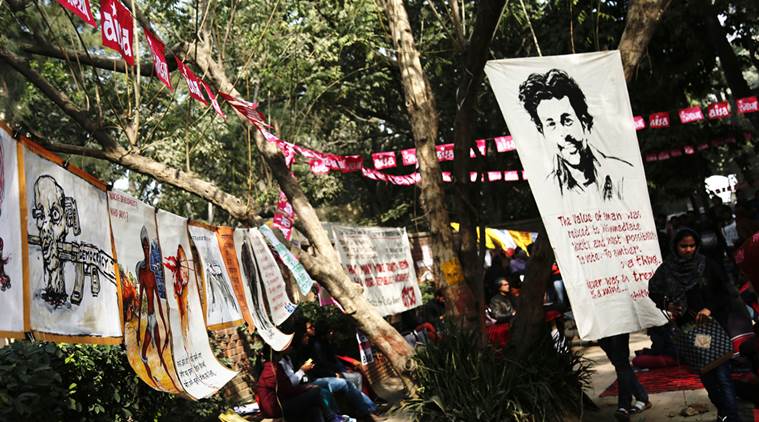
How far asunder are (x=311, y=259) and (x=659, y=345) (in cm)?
490

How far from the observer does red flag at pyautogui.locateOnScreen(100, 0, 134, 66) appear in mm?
5859

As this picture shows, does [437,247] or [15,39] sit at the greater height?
[15,39]

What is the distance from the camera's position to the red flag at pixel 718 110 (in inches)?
681

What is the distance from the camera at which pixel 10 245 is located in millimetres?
4121

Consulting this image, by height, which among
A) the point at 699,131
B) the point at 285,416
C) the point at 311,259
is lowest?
the point at 285,416

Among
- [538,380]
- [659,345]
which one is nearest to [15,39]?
[538,380]

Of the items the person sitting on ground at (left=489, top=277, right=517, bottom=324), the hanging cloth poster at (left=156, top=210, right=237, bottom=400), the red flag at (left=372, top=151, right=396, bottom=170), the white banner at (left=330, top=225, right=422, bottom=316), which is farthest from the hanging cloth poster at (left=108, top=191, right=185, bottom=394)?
the red flag at (left=372, top=151, right=396, bottom=170)

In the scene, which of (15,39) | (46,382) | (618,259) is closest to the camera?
(46,382)

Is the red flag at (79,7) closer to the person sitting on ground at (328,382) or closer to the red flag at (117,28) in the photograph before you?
the red flag at (117,28)

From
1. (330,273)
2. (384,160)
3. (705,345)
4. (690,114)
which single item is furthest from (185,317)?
(690,114)

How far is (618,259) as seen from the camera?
6.41 meters

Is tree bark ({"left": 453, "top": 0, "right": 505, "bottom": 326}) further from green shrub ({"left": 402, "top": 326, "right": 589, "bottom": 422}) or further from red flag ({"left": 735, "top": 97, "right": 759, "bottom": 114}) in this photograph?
red flag ({"left": 735, "top": 97, "right": 759, "bottom": 114})

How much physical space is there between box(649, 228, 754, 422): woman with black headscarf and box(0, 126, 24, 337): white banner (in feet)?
14.6

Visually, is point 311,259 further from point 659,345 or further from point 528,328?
point 659,345
